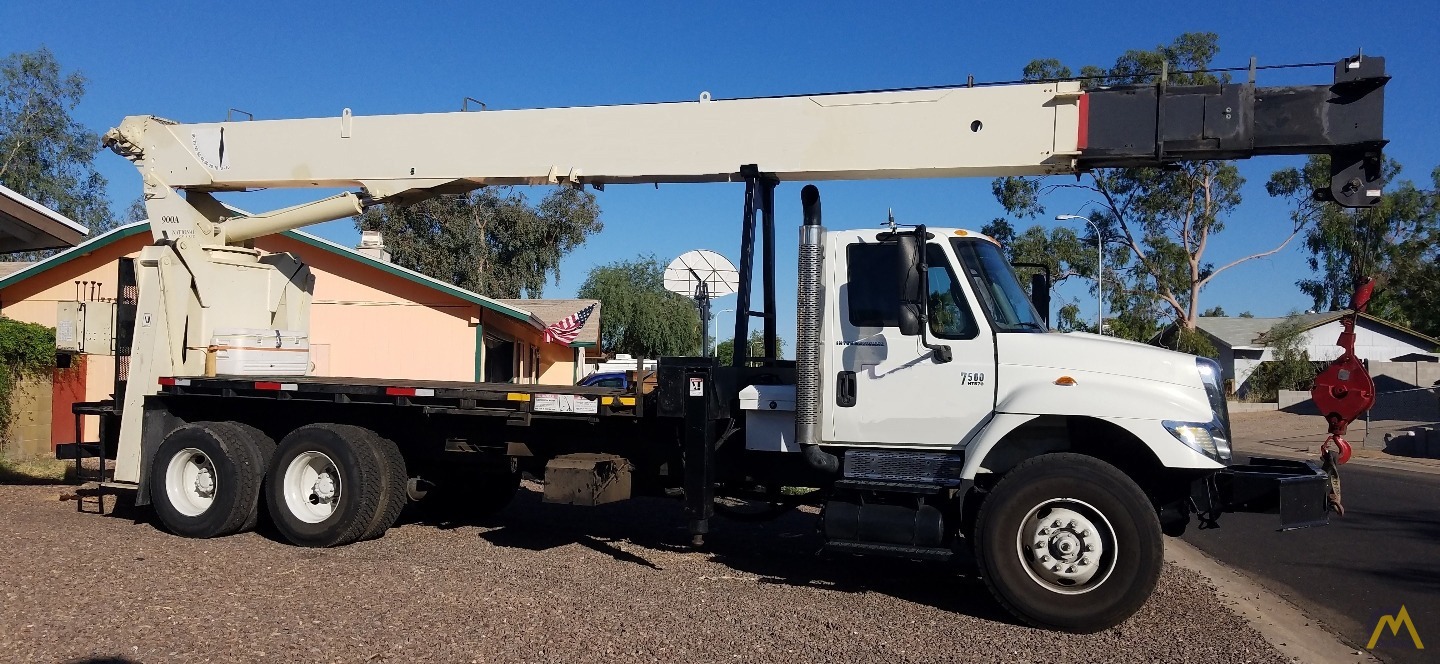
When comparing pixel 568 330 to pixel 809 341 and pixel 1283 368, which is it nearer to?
pixel 809 341

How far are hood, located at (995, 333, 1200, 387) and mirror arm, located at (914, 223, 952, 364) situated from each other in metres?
0.38

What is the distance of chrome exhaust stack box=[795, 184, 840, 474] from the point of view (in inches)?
307

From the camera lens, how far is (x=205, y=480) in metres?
10.1

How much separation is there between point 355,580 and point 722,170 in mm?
4299

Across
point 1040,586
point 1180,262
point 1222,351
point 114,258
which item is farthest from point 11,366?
point 1222,351

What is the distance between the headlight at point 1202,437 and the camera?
276 inches

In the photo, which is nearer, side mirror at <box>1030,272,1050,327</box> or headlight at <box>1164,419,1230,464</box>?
headlight at <box>1164,419,1230,464</box>

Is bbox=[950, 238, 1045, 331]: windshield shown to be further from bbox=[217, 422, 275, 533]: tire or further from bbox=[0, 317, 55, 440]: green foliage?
bbox=[0, 317, 55, 440]: green foliage

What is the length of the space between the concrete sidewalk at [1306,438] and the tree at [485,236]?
27164 millimetres

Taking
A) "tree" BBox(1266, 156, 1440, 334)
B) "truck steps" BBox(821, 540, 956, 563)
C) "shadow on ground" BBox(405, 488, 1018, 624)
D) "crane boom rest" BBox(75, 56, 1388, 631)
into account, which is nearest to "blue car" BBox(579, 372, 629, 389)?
"crane boom rest" BBox(75, 56, 1388, 631)

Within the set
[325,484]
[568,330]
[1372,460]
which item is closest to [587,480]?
[325,484]

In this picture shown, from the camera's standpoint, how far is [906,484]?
7.72 m

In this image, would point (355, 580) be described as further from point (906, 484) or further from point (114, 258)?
point (114, 258)

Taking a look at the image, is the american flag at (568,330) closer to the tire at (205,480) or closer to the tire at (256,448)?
the tire at (256,448)
